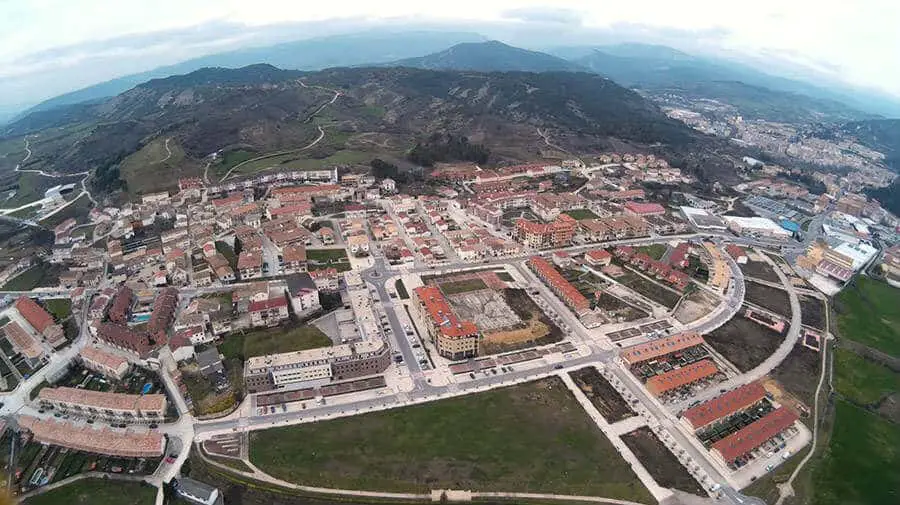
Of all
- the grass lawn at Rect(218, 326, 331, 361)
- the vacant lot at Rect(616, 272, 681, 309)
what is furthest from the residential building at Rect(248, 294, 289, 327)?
the vacant lot at Rect(616, 272, 681, 309)

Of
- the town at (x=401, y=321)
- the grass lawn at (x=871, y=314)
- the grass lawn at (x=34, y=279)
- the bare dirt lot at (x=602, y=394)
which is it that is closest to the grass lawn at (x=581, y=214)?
the town at (x=401, y=321)

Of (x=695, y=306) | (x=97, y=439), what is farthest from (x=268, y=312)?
(x=695, y=306)

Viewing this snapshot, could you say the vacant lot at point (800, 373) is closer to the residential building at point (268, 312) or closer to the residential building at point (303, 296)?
the residential building at point (303, 296)

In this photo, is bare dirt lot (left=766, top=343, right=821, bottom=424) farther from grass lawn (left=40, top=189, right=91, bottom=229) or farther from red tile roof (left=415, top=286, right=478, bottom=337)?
grass lawn (left=40, top=189, right=91, bottom=229)

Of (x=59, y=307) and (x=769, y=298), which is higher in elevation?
(x=59, y=307)

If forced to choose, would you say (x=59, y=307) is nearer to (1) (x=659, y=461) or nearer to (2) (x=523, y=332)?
(2) (x=523, y=332)

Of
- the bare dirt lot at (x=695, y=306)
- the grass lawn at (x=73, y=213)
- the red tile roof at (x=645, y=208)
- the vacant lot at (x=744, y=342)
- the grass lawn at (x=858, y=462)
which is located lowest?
the grass lawn at (x=858, y=462)
